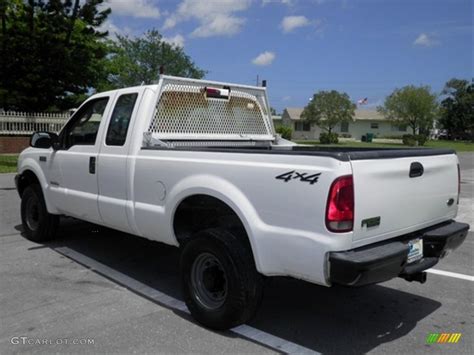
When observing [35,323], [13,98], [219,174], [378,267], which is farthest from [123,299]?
[13,98]

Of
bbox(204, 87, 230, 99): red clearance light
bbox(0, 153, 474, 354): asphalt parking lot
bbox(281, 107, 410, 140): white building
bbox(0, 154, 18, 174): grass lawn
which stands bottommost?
bbox(0, 153, 474, 354): asphalt parking lot

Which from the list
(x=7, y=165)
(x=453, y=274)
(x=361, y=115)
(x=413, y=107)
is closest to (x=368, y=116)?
(x=361, y=115)

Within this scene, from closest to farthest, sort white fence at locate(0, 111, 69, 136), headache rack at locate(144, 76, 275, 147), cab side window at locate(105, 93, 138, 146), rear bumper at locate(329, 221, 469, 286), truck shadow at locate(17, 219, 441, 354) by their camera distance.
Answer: rear bumper at locate(329, 221, 469, 286)
truck shadow at locate(17, 219, 441, 354)
cab side window at locate(105, 93, 138, 146)
headache rack at locate(144, 76, 275, 147)
white fence at locate(0, 111, 69, 136)

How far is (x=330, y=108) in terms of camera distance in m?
52.9

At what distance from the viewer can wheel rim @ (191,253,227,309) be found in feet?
13.0

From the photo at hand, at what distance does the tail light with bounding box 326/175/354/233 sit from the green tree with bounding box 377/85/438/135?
56752 millimetres

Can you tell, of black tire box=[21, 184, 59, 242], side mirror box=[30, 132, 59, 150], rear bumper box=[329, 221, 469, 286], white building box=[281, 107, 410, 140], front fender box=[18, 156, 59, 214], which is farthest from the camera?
white building box=[281, 107, 410, 140]

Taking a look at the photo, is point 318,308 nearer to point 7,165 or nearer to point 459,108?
point 7,165

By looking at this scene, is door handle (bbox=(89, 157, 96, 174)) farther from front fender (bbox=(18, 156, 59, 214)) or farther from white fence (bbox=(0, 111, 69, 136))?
white fence (bbox=(0, 111, 69, 136))

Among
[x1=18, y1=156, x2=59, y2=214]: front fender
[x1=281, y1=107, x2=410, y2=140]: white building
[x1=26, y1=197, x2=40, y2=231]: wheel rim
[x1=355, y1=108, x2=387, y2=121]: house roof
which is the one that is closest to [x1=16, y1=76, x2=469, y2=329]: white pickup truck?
[x1=18, y1=156, x2=59, y2=214]: front fender

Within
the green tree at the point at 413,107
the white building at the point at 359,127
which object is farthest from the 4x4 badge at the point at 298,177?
the white building at the point at 359,127

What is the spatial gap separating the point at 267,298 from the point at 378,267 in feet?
5.55

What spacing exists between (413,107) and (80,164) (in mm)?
55929

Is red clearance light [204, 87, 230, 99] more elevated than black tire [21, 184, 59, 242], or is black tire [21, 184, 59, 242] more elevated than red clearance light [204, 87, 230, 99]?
red clearance light [204, 87, 230, 99]
